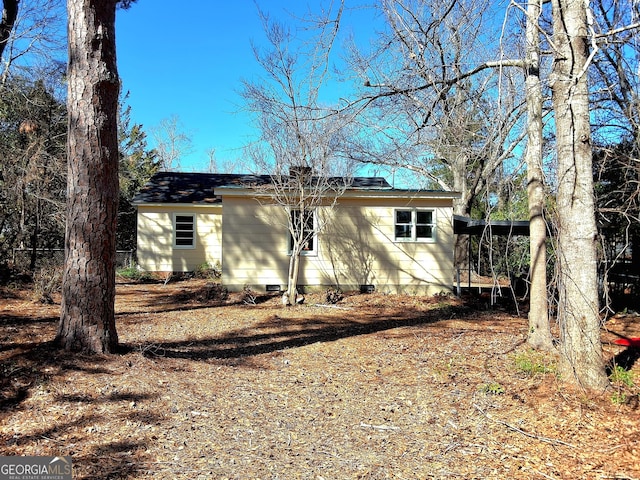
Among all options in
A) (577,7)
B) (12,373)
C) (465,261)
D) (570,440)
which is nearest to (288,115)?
(577,7)

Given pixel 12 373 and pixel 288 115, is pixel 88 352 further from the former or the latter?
pixel 288 115

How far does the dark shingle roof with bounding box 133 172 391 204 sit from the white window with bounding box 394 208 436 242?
8.20 feet

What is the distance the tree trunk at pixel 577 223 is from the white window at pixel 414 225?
844cm

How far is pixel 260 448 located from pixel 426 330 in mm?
5400

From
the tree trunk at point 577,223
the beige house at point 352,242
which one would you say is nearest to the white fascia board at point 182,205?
the beige house at point 352,242

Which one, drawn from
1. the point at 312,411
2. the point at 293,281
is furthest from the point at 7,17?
the point at 312,411

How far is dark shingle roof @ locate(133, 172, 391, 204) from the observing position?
51.7 ft

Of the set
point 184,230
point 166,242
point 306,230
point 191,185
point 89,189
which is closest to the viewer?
point 89,189

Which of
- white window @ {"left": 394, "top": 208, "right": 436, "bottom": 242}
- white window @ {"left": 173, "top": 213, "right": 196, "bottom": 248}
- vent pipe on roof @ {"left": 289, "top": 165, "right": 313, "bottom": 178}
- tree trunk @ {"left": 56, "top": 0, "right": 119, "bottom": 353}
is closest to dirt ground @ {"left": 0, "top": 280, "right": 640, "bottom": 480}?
tree trunk @ {"left": 56, "top": 0, "right": 119, "bottom": 353}

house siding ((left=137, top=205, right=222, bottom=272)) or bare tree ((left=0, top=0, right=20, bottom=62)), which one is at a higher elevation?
bare tree ((left=0, top=0, right=20, bottom=62))

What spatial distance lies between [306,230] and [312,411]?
7916mm

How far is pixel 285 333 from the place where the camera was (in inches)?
309

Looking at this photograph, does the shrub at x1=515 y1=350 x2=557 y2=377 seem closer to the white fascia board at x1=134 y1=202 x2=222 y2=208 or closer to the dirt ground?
the dirt ground

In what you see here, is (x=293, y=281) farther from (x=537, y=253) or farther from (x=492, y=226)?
(x=537, y=253)
